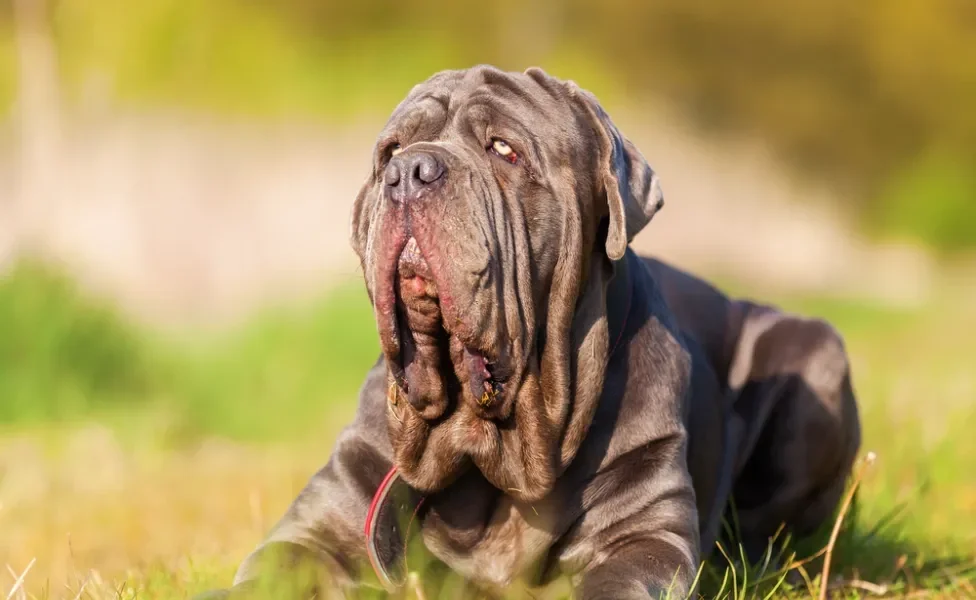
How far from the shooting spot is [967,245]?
20031mm

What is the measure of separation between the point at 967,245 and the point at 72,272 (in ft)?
53.8

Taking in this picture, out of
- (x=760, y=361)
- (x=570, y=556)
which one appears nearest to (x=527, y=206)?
(x=570, y=556)

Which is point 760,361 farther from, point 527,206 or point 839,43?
point 839,43

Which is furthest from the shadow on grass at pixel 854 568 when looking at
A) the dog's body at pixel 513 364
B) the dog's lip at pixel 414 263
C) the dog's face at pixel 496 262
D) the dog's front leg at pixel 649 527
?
the dog's lip at pixel 414 263

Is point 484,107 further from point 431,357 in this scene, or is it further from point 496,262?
point 431,357

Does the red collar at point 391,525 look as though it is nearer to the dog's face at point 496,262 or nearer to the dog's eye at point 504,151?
the dog's face at point 496,262

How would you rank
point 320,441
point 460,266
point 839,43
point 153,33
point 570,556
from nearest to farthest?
point 460,266 < point 570,556 < point 320,441 < point 153,33 < point 839,43

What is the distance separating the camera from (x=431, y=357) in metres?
2.92

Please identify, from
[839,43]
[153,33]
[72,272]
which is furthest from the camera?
[839,43]

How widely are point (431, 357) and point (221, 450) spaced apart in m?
5.04

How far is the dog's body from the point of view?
279 centimetres

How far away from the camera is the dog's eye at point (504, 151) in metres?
2.96

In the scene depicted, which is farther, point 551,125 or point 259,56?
point 259,56

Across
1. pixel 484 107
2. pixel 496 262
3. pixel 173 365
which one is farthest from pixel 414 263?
pixel 173 365
